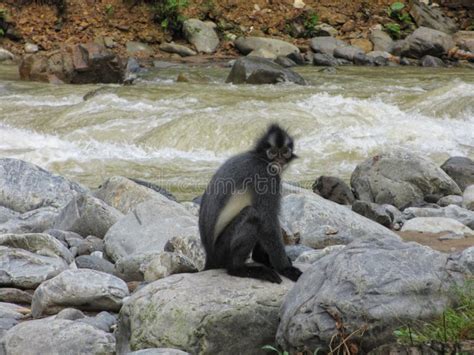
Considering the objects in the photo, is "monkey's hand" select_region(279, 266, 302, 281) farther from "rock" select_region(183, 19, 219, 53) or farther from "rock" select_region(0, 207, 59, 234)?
"rock" select_region(183, 19, 219, 53)

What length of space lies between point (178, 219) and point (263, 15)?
19.3m

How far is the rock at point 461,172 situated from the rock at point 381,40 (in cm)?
1252

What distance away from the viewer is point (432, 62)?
70.8ft

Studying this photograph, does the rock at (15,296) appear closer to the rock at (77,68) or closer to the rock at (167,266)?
the rock at (167,266)

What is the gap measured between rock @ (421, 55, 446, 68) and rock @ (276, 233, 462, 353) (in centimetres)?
1809

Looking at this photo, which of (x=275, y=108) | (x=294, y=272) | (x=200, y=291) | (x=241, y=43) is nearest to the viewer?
(x=200, y=291)

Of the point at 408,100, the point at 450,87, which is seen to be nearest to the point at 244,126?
the point at 408,100

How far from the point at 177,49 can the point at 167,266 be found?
1804cm

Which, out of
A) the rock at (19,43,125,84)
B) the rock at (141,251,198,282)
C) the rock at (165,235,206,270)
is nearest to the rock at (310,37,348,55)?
the rock at (19,43,125,84)

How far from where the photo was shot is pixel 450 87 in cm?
1583

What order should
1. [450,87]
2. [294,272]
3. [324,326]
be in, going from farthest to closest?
[450,87] → [294,272] → [324,326]

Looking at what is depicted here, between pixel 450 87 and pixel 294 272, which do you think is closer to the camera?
pixel 294 272

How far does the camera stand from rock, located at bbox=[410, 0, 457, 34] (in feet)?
82.7

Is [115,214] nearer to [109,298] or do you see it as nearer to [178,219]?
[178,219]
